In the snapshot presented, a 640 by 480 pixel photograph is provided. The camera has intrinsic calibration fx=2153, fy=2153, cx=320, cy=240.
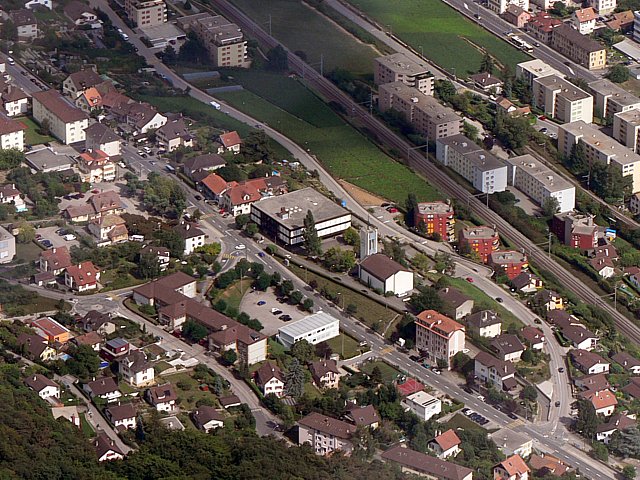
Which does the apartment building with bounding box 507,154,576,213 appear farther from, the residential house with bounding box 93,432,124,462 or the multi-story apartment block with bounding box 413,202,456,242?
the residential house with bounding box 93,432,124,462

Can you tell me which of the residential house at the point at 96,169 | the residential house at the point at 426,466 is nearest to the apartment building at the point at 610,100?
the residential house at the point at 96,169

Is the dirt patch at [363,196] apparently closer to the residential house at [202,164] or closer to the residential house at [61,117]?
the residential house at [202,164]

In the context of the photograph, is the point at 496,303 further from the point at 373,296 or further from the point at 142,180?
the point at 142,180

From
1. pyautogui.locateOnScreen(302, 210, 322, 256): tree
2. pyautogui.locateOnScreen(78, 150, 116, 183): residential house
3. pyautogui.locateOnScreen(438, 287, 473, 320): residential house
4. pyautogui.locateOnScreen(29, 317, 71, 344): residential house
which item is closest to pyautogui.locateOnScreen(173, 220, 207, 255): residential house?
pyautogui.locateOnScreen(302, 210, 322, 256): tree

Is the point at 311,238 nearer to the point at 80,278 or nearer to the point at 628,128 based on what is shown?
the point at 80,278

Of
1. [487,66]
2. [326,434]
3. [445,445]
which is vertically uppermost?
[326,434]

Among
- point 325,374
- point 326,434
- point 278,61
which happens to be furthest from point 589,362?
point 278,61
